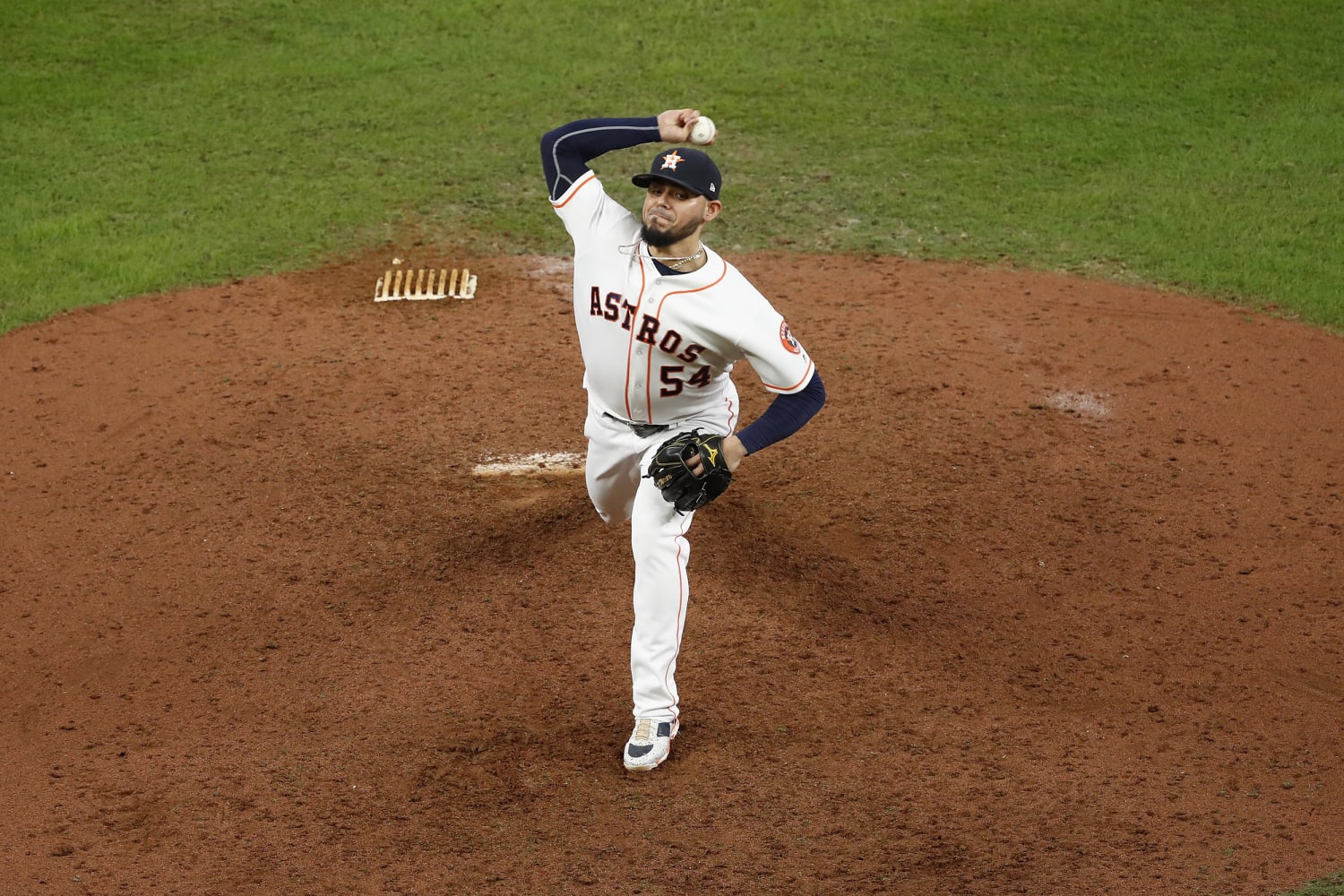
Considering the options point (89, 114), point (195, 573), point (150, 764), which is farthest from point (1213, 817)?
point (89, 114)

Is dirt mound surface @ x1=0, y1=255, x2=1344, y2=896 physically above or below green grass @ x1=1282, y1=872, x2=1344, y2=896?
below

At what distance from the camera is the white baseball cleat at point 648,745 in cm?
513

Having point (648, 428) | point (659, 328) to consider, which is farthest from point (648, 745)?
point (659, 328)

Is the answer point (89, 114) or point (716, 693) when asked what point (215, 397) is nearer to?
point (716, 693)

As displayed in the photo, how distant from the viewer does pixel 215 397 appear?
789 cm

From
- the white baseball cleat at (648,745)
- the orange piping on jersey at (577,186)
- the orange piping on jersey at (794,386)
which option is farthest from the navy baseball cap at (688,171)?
the white baseball cleat at (648,745)

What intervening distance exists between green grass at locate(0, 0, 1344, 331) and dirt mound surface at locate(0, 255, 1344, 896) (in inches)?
36.6

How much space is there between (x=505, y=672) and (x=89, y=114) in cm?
813

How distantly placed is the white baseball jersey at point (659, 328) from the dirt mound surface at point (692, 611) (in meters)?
1.14

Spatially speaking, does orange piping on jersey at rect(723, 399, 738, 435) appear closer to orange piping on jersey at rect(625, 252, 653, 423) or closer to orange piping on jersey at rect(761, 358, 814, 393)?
orange piping on jersey at rect(625, 252, 653, 423)

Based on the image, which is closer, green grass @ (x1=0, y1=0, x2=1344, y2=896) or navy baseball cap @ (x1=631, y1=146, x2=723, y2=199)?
navy baseball cap @ (x1=631, y1=146, x2=723, y2=199)

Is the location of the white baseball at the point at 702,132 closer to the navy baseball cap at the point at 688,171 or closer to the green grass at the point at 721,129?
the navy baseball cap at the point at 688,171

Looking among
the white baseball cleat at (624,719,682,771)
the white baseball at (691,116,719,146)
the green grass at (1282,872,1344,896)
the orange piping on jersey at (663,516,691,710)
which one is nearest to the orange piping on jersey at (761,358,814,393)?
the orange piping on jersey at (663,516,691,710)

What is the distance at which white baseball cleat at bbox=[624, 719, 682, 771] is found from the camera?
513 cm
